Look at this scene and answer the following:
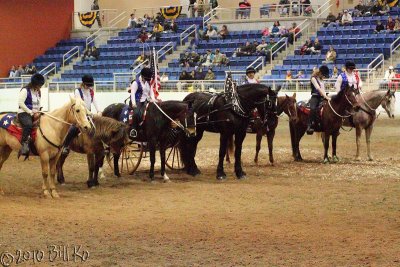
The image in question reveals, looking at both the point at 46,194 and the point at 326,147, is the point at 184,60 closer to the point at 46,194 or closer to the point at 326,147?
the point at 326,147

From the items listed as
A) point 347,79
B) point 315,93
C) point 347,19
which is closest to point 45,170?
point 315,93

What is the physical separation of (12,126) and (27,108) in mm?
432

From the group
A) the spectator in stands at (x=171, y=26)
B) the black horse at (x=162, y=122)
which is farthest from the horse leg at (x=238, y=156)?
the spectator in stands at (x=171, y=26)

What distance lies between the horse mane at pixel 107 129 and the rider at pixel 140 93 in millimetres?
1009

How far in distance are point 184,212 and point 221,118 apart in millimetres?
4195

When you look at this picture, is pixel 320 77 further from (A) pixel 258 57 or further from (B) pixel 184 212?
(A) pixel 258 57

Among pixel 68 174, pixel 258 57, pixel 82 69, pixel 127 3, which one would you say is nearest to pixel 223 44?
pixel 258 57

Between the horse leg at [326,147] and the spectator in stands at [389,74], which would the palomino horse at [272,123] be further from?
the spectator in stands at [389,74]

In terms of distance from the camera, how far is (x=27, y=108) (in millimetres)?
12859

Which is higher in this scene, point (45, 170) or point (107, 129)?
point (107, 129)

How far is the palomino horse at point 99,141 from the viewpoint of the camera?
13828 millimetres

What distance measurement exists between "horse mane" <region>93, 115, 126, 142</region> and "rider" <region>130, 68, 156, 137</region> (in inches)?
39.7

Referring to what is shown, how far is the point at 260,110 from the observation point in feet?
49.8

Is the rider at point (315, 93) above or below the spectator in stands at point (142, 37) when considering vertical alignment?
below
